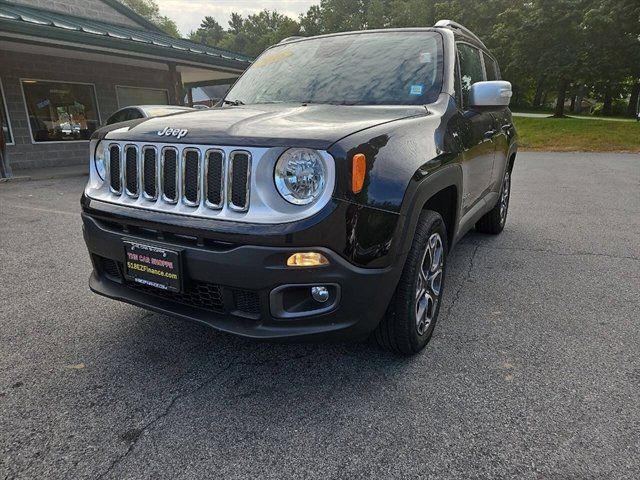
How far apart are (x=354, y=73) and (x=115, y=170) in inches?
65.3

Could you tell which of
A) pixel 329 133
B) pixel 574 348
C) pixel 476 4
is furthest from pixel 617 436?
→ pixel 476 4

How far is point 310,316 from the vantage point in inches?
80.6

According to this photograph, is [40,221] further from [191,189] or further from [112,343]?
[191,189]

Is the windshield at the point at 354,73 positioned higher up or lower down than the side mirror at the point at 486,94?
higher up

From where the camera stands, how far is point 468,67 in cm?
363

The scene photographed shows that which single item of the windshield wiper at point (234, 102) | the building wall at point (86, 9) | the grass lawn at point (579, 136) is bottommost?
the grass lawn at point (579, 136)

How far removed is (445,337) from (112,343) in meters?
2.03

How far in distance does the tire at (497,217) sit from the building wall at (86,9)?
1354 centimetres

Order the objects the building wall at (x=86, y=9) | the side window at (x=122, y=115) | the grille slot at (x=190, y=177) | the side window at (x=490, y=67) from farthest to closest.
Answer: the building wall at (x=86, y=9) → the side window at (x=122, y=115) → the side window at (x=490, y=67) → the grille slot at (x=190, y=177)

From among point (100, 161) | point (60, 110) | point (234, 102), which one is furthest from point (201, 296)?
point (60, 110)

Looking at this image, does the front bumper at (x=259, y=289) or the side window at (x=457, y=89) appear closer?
the front bumper at (x=259, y=289)

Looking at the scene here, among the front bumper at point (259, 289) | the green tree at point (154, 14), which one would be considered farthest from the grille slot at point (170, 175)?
the green tree at point (154, 14)

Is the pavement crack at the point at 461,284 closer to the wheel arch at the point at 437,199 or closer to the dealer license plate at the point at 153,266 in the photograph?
the wheel arch at the point at 437,199

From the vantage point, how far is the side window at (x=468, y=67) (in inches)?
130
